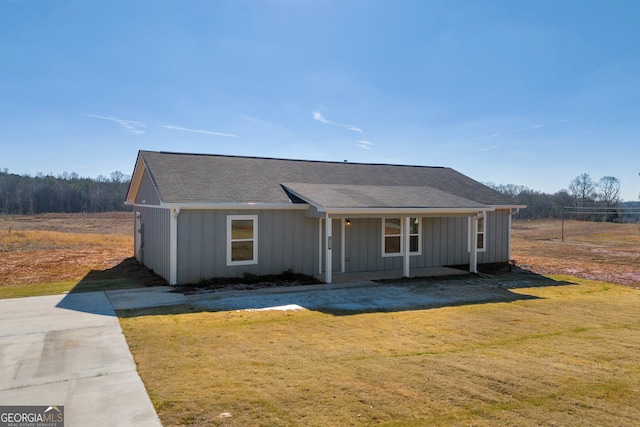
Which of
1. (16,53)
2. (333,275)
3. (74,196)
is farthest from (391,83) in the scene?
(74,196)

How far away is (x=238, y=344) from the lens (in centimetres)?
625

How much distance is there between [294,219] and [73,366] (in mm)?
8222

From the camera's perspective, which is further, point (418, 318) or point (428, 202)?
point (428, 202)

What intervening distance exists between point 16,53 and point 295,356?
591 inches

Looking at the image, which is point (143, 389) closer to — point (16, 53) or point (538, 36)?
point (16, 53)

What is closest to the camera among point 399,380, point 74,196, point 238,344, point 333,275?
point 399,380

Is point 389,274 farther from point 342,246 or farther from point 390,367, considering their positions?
point 390,367

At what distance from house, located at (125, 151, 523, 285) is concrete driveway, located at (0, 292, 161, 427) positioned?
3.54 m

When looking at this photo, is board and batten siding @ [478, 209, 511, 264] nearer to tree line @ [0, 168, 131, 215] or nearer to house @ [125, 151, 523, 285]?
house @ [125, 151, 523, 285]

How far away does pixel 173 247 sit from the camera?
11195 mm

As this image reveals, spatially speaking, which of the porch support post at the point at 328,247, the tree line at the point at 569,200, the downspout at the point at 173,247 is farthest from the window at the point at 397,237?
the tree line at the point at 569,200

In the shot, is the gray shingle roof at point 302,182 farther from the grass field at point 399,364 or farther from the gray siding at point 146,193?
the grass field at point 399,364


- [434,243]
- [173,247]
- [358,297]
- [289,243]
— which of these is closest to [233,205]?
[173,247]

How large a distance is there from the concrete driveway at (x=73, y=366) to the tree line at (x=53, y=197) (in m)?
74.0
